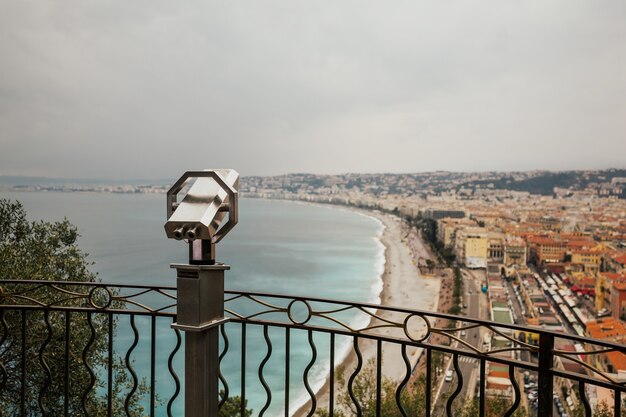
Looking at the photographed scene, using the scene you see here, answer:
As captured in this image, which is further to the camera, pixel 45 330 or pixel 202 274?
pixel 45 330

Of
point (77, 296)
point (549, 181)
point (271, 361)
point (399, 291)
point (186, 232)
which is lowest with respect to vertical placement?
point (271, 361)

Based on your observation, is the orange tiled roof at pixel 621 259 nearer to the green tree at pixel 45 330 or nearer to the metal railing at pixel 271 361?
the metal railing at pixel 271 361

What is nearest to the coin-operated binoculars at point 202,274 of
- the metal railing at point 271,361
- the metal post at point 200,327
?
the metal post at point 200,327

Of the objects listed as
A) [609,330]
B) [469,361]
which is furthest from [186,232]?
[469,361]

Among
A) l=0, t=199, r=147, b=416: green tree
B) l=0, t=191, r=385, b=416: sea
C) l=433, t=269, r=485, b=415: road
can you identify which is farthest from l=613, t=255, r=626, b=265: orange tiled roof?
l=0, t=199, r=147, b=416: green tree

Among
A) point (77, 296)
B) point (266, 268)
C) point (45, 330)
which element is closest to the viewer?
point (77, 296)

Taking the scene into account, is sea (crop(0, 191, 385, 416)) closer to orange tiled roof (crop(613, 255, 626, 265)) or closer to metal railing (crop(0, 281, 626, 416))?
metal railing (crop(0, 281, 626, 416))

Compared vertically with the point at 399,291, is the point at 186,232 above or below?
above

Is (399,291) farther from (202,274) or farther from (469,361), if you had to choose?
(202,274)
